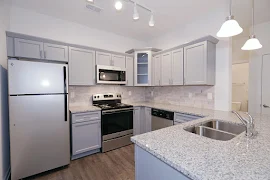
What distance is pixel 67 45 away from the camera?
254 centimetres

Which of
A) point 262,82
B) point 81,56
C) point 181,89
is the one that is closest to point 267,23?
point 262,82

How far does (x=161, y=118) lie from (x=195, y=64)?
4.21 feet

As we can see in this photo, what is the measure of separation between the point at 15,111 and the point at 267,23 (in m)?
4.87

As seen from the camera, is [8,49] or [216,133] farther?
[8,49]

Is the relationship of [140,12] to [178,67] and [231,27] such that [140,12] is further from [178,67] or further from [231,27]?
[231,27]

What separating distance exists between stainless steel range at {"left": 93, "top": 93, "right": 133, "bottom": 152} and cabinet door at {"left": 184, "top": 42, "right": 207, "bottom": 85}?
56.5 inches

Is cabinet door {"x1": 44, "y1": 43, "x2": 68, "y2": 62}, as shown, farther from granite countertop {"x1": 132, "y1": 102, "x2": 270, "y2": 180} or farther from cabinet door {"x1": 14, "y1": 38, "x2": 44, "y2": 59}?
granite countertop {"x1": 132, "y1": 102, "x2": 270, "y2": 180}

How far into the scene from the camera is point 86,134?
8.21 ft

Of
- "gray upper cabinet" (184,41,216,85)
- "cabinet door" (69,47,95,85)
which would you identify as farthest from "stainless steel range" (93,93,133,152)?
"gray upper cabinet" (184,41,216,85)

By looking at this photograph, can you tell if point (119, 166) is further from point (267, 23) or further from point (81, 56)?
point (267, 23)

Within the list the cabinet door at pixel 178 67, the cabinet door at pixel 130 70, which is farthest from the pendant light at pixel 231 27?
the cabinet door at pixel 130 70

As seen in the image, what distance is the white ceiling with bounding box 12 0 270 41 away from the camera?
222cm

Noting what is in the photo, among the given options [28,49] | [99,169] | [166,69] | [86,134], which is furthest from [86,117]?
[166,69]

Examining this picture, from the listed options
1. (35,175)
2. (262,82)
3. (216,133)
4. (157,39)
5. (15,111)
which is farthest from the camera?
(157,39)
